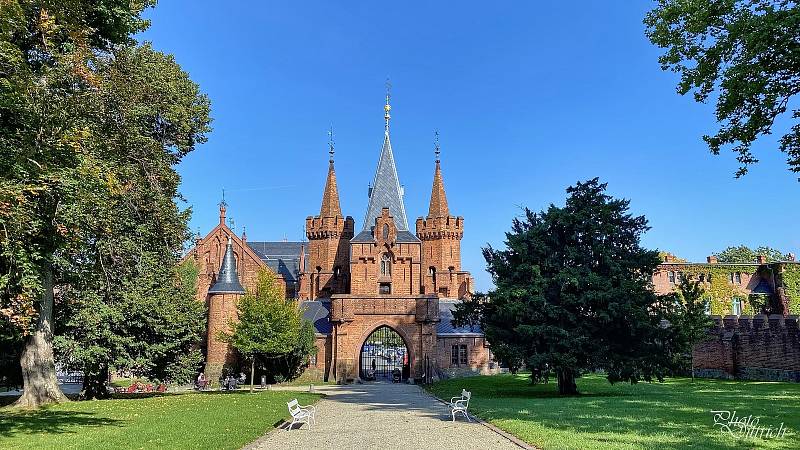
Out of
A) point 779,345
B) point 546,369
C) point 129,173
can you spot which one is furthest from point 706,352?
point 129,173

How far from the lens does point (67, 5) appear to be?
12977 mm

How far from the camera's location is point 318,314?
48.2 m

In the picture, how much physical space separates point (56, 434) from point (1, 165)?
6457mm

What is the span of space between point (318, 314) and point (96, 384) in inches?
823

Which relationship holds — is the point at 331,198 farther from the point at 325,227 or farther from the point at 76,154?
the point at 76,154

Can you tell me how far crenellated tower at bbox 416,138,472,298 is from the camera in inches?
2174

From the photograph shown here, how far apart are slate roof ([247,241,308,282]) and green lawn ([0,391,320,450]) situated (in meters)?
40.0

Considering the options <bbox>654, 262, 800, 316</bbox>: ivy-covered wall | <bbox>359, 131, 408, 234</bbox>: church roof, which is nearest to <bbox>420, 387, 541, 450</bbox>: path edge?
<bbox>359, 131, 408, 234</bbox>: church roof

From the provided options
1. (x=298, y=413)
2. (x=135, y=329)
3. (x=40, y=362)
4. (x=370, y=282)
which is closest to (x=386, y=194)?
(x=370, y=282)

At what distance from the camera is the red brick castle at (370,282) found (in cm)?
4200

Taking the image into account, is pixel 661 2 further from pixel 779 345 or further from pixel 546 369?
pixel 779 345

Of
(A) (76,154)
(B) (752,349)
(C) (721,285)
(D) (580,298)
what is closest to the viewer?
(A) (76,154)

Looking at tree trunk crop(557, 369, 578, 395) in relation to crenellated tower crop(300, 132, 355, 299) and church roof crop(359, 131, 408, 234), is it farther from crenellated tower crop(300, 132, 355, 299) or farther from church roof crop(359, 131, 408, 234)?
crenellated tower crop(300, 132, 355, 299)

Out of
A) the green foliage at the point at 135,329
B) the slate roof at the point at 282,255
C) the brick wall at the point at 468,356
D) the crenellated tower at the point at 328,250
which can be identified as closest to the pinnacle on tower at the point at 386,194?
the crenellated tower at the point at 328,250
